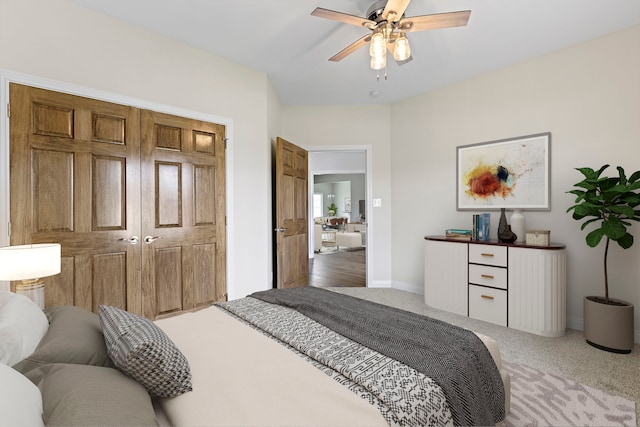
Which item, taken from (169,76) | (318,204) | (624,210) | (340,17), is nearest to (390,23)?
(340,17)

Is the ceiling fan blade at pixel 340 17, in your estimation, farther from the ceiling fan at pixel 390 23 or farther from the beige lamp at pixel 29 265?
the beige lamp at pixel 29 265

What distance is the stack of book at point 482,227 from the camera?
3322 millimetres

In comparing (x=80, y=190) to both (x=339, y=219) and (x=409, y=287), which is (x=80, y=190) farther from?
(x=339, y=219)

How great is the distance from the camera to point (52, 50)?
2.25 meters

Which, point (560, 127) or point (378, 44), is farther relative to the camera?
point (560, 127)

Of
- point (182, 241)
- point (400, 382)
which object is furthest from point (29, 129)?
point (400, 382)

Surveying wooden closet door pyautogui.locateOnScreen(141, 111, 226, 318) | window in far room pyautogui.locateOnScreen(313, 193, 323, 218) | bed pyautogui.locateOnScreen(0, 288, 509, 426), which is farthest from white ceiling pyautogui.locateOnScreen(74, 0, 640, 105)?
window in far room pyautogui.locateOnScreen(313, 193, 323, 218)

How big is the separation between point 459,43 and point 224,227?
9.46 ft

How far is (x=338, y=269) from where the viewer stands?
582cm

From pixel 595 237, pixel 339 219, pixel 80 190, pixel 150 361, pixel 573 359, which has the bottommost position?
pixel 573 359

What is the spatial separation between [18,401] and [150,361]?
1.07 ft

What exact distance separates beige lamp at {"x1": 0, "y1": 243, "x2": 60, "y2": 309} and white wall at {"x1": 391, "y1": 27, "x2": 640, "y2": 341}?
12.5 ft

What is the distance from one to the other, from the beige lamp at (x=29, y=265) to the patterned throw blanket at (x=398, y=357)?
1.13 metres

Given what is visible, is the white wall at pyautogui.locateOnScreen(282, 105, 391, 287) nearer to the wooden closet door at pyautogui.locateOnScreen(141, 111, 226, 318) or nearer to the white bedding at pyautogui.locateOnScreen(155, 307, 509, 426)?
the wooden closet door at pyautogui.locateOnScreen(141, 111, 226, 318)
